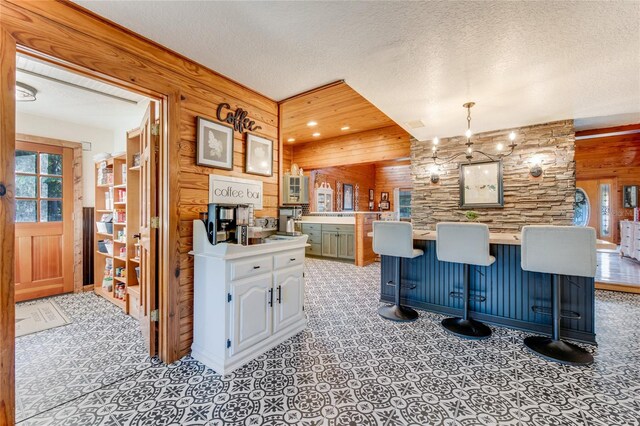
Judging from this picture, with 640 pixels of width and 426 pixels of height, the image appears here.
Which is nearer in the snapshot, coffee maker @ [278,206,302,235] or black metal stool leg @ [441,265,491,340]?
black metal stool leg @ [441,265,491,340]

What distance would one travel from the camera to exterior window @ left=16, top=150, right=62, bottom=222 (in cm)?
355

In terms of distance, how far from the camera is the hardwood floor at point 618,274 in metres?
3.90

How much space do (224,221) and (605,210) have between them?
10.1 metres

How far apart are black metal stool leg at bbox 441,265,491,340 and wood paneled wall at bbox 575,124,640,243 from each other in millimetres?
5604

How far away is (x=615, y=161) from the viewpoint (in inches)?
245

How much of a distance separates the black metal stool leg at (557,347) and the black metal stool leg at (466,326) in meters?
0.36

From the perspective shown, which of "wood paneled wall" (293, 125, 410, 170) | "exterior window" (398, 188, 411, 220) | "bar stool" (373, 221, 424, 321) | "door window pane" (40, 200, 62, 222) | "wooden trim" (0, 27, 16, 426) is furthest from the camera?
"exterior window" (398, 188, 411, 220)

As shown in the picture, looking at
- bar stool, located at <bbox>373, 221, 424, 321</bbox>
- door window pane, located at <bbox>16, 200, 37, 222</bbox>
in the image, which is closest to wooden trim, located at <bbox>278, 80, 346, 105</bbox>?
bar stool, located at <bbox>373, 221, 424, 321</bbox>

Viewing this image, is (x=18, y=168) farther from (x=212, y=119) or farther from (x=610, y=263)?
(x=610, y=263)

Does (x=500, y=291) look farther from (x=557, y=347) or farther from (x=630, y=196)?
(x=630, y=196)

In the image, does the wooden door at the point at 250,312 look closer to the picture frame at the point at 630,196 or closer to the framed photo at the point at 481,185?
the framed photo at the point at 481,185

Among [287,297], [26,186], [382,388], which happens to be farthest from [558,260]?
[26,186]

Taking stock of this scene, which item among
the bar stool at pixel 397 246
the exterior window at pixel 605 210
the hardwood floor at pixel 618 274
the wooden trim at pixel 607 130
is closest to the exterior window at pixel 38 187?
→ the bar stool at pixel 397 246

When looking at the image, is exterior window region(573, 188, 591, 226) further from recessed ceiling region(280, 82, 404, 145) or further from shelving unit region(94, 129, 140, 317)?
shelving unit region(94, 129, 140, 317)
